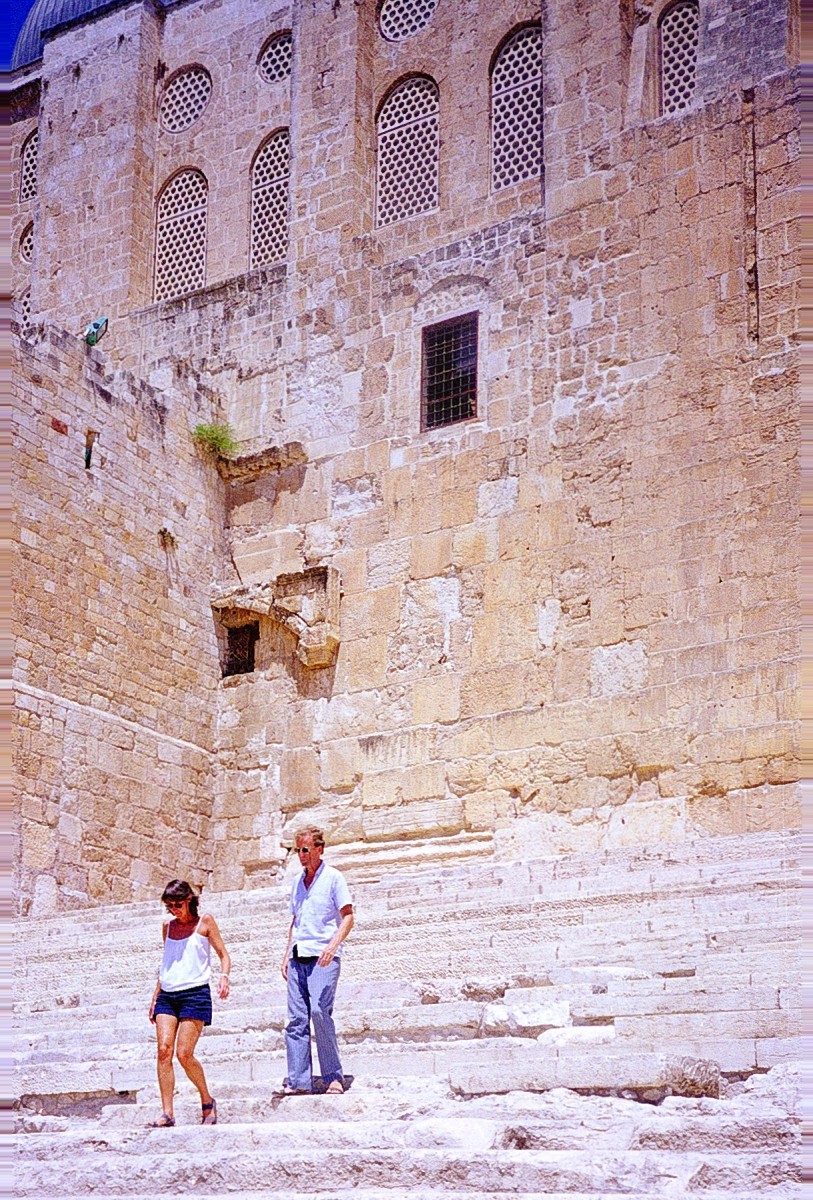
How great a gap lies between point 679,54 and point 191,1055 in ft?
34.8

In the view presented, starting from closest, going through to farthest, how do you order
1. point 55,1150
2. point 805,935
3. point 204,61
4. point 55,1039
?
point 805,935, point 55,1150, point 55,1039, point 204,61

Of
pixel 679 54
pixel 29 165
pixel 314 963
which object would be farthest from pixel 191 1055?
pixel 29 165

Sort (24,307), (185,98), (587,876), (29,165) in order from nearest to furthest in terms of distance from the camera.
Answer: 1. (587,876)
2. (185,98)
3. (24,307)
4. (29,165)

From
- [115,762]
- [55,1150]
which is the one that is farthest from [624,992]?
[115,762]

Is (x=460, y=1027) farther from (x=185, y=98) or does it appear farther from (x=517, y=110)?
(x=185, y=98)

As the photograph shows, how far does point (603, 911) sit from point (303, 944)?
2.20 metres

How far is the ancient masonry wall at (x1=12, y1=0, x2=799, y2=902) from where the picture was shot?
44.1 feet

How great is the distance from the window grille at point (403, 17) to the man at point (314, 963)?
37.6ft

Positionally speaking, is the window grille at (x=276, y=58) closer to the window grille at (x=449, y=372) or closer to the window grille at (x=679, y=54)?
the window grille at (x=449, y=372)

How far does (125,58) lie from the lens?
18906 mm

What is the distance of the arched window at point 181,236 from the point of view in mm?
18234

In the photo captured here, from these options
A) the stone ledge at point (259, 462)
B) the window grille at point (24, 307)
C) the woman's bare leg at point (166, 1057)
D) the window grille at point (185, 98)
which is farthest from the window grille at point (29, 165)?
the woman's bare leg at point (166, 1057)

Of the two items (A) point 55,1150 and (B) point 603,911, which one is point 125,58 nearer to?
(B) point 603,911

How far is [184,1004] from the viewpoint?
7316mm
